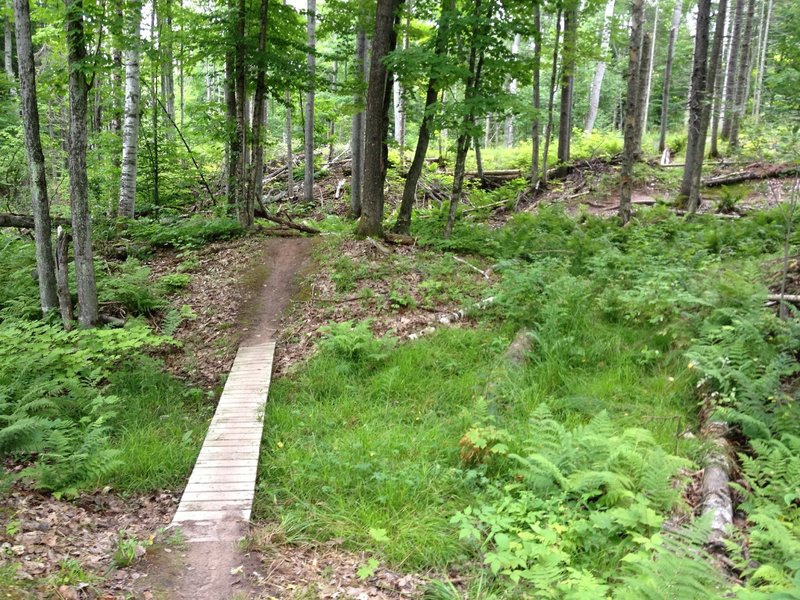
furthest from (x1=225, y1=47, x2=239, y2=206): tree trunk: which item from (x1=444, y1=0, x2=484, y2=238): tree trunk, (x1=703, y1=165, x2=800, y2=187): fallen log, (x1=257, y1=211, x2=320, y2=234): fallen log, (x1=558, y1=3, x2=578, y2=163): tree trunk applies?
(x1=703, y1=165, x2=800, y2=187): fallen log

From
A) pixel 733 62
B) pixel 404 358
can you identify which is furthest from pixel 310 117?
pixel 733 62

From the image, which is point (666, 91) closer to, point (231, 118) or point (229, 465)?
point (231, 118)

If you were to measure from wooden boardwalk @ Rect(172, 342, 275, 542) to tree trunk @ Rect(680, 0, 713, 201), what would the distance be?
40.7 ft

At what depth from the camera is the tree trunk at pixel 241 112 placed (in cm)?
1276

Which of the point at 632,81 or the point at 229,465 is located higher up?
the point at 632,81

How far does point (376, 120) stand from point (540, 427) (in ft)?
27.8

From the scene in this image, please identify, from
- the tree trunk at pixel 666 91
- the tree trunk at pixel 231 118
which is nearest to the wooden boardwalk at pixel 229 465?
the tree trunk at pixel 231 118

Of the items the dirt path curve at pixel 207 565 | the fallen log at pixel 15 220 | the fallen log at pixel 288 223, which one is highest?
the fallen log at pixel 15 220

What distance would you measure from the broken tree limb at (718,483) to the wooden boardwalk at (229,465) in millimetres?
3911

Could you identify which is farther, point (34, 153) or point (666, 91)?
point (666, 91)

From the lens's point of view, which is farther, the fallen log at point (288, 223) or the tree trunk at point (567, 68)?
the tree trunk at point (567, 68)

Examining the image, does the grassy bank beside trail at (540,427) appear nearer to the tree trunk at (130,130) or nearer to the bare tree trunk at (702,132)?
the bare tree trunk at (702,132)

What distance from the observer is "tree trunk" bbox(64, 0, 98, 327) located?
23.8 ft

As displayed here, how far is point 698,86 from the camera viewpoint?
1441 centimetres
